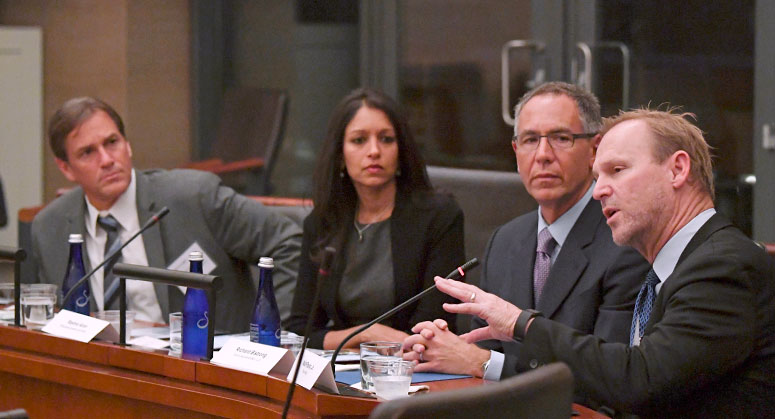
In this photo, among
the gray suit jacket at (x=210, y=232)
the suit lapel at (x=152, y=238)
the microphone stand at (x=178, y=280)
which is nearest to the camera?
the microphone stand at (x=178, y=280)

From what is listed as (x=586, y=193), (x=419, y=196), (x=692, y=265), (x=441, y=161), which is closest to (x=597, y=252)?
(x=586, y=193)

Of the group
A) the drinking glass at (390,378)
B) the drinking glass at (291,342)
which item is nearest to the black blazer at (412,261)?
the drinking glass at (291,342)

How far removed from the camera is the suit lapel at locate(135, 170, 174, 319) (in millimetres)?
3455

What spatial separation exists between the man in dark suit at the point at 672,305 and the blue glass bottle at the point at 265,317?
1.64ft

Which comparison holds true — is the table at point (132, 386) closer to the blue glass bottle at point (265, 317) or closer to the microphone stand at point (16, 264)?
the microphone stand at point (16, 264)

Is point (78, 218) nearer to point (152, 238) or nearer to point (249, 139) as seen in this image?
point (152, 238)

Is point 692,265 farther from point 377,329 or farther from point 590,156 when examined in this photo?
point 377,329

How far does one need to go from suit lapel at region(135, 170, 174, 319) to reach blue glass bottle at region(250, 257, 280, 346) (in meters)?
1.02

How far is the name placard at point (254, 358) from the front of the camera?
2.19 metres

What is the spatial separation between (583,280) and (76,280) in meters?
1.37

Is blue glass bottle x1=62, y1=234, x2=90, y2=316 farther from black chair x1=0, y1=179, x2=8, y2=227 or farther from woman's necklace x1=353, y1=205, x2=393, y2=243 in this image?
black chair x1=0, y1=179, x2=8, y2=227

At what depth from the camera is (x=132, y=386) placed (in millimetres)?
2377

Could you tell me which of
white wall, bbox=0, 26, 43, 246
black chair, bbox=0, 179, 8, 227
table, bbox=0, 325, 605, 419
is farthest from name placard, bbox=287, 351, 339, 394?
white wall, bbox=0, 26, 43, 246

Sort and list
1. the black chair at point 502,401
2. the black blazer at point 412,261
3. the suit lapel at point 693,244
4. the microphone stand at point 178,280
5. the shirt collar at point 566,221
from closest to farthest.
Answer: the black chair at point 502,401, the suit lapel at point 693,244, the microphone stand at point 178,280, the shirt collar at point 566,221, the black blazer at point 412,261
